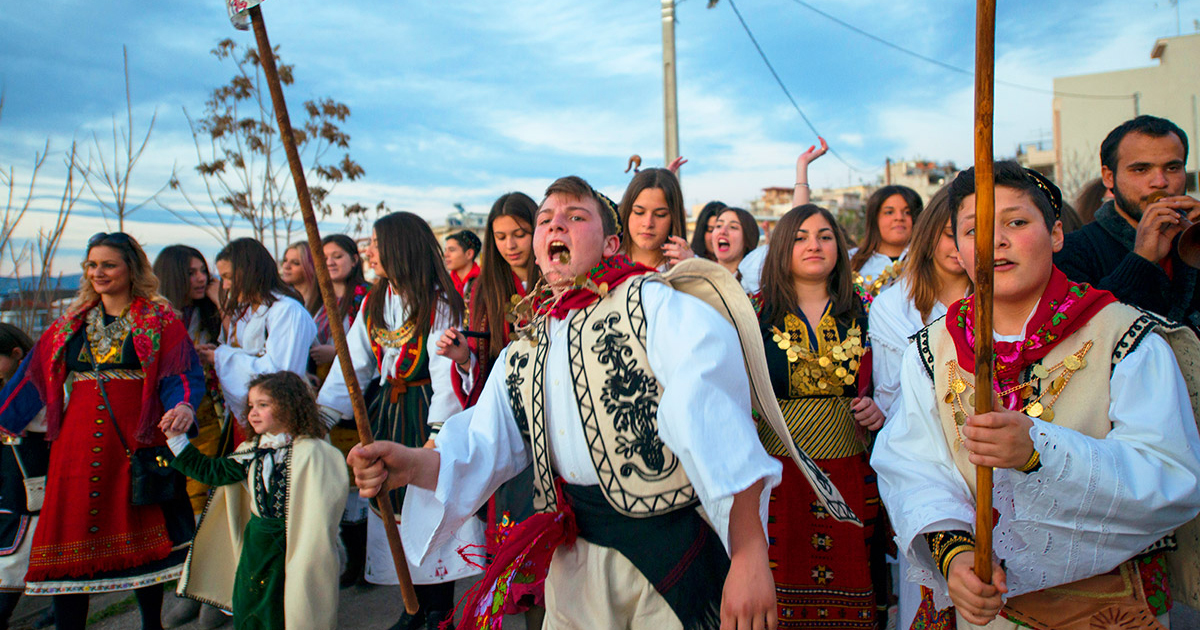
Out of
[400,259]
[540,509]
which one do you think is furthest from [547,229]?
[400,259]

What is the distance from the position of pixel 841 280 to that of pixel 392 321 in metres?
2.45

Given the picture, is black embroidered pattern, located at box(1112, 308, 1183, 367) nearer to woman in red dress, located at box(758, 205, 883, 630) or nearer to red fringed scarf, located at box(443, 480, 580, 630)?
woman in red dress, located at box(758, 205, 883, 630)

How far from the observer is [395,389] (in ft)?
12.8

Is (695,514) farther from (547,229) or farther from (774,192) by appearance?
(774,192)

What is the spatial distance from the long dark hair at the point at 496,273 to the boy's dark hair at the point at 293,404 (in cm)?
94

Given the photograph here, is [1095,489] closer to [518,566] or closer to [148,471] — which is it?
[518,566]

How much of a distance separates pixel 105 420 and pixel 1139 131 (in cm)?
496

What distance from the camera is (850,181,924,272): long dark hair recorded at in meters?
4.60

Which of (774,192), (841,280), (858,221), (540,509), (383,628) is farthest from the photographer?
(774,192)

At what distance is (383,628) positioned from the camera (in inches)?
152

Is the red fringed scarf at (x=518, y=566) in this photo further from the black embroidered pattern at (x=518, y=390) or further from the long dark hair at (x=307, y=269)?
the long dark hair at (x=307, y=269)

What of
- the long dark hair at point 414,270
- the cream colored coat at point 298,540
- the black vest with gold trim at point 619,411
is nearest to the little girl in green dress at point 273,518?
the cream colored coat at point 298,540

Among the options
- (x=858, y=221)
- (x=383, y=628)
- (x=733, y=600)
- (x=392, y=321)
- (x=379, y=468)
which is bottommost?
(x=383, y=628)

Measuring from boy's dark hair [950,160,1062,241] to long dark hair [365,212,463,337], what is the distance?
2654 millimetres
